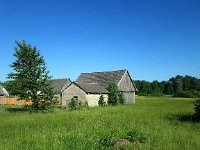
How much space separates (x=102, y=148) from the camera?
1157 centimetres

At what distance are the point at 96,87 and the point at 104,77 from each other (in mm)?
6171

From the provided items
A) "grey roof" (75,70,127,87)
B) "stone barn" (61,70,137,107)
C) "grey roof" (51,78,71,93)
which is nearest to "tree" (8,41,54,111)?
"stone barn" (61,70,137,107)

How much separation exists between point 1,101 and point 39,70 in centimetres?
3718

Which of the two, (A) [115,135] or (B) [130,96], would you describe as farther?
(B) [130,96]

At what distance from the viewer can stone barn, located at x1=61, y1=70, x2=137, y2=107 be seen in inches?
1941

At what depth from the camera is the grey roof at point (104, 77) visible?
57031 mm

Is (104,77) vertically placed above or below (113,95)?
above

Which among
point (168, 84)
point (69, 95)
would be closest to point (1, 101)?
point (69, 95)

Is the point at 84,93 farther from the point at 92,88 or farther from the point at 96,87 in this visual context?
the point at 96,87

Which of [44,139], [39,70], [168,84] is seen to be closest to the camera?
[44,139]

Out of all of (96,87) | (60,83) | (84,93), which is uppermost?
(60,83)

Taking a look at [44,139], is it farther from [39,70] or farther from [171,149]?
[39,70]

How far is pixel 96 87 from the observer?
5300 centimetres

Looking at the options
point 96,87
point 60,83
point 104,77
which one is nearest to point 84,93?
point 96,87
